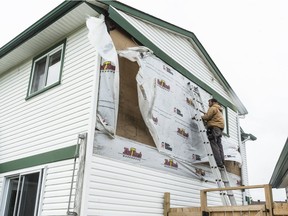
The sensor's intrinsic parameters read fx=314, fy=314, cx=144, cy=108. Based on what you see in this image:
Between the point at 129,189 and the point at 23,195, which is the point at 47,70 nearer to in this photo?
the point at 23,195

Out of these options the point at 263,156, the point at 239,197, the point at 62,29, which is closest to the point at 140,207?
the point at 62,29

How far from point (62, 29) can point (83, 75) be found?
1.51 m

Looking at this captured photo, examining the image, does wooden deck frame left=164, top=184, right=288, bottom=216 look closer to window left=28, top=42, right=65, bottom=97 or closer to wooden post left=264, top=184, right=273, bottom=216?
wooden post left=264, top=184, right=273, bottom=216

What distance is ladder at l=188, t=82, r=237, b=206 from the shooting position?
6.79 m

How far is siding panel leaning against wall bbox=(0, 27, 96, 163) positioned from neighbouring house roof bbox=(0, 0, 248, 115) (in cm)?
36

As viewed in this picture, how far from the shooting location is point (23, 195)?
693 cm

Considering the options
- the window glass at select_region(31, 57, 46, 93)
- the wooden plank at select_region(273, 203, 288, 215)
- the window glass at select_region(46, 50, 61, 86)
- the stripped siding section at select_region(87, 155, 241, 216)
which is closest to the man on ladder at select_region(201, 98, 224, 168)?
the stripped siding section at select_region(87, 155, 241, 216)

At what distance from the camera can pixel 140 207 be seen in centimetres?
656

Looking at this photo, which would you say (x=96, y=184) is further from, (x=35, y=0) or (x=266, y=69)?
(x=266, y=69)

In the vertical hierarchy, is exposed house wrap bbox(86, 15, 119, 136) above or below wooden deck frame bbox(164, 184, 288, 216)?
above

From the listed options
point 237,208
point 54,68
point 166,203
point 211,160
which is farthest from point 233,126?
point 54,68

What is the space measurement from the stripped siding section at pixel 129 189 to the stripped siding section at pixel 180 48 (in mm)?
3576

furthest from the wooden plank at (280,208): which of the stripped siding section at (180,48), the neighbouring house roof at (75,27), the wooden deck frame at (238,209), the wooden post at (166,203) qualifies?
the stripped siding section at (180,48)

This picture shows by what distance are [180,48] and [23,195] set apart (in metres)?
6.11
